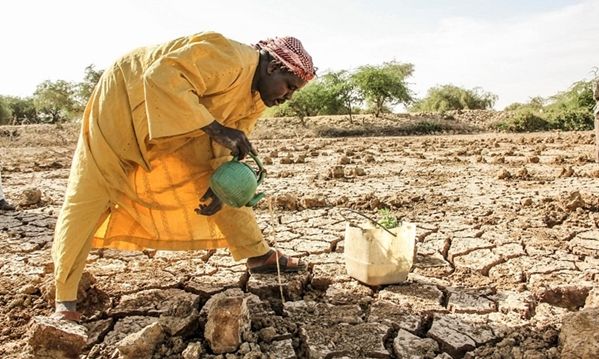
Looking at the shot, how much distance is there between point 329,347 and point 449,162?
6.21m

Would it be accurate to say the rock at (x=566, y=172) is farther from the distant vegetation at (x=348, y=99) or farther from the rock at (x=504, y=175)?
the distant vegetation at (x=348, y=99)

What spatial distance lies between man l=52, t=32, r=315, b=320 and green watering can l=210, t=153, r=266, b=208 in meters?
0.06

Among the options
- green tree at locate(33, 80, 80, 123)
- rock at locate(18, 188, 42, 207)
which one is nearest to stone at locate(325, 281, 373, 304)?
rock at locate(18, 188, 42, 207)

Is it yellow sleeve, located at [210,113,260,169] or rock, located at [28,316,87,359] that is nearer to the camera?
rock, located at [28,316,87,359]

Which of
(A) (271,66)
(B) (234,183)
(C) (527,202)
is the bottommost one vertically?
(C) (527,202)

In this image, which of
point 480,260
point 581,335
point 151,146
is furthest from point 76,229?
point 480,260

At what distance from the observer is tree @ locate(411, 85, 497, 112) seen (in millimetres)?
27781

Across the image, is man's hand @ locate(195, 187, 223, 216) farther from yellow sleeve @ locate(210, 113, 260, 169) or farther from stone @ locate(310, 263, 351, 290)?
stone @ locate(310, 263, 351, 290)

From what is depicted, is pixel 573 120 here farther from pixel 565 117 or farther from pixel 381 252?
pixel 381 252

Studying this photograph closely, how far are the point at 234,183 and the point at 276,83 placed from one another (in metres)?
0.49

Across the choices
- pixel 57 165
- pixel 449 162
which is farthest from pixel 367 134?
pixel 57 165

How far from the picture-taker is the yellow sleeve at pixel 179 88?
212 centimetres

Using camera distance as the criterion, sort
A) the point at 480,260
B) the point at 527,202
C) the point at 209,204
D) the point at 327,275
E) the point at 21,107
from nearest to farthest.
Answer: the point at 209,204 → the point at 327,275 → the point at 480,260 → the point at 527,202 → the point at 21,107

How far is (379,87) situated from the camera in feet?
67.8
